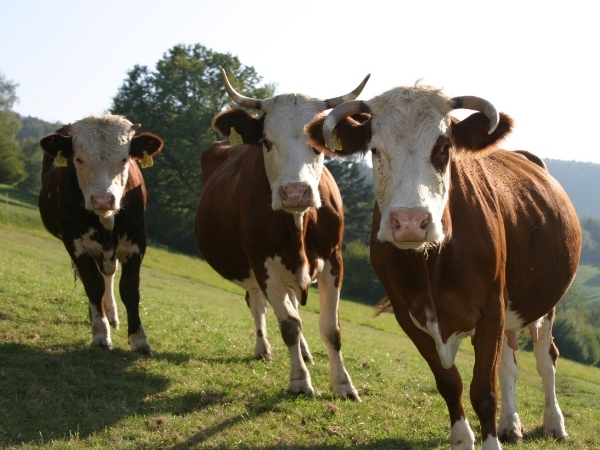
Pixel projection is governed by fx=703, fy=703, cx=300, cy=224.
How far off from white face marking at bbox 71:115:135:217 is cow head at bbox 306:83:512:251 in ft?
13.4

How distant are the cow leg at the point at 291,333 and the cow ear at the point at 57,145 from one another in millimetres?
3512

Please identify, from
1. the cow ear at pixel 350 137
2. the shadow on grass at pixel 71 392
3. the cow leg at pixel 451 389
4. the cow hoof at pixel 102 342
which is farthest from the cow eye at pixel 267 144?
the cow hoof at pixel 102 342

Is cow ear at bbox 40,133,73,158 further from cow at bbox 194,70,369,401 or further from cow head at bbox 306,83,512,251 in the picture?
cow head at bbox 306,83,512,251

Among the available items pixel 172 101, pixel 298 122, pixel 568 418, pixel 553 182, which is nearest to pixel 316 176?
pixel 298 122

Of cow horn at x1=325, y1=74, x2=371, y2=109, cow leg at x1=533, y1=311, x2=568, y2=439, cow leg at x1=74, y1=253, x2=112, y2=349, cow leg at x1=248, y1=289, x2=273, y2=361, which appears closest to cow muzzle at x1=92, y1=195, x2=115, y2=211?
cow leg at x1=74, y1=253, x2=112, y2=349

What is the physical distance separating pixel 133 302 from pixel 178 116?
46.2 metres

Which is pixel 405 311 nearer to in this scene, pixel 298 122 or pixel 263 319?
pixel 298 122

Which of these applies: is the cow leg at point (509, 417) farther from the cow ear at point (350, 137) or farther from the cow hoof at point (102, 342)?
the cow hoof at point (102, 342)

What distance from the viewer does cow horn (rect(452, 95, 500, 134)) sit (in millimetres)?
5090

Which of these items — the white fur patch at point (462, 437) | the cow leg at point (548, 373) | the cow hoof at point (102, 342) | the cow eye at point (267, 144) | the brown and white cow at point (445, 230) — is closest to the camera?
the brown and white cow at point (445, 230)

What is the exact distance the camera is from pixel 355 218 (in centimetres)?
7575

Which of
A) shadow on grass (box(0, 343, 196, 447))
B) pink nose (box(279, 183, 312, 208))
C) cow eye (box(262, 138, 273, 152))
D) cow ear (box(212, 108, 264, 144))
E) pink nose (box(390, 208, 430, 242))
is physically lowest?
shadow on grass (box(0, 343, 196, 447))

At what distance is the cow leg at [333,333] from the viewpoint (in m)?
7.84

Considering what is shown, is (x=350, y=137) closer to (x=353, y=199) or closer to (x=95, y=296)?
(x=95, y=296)
